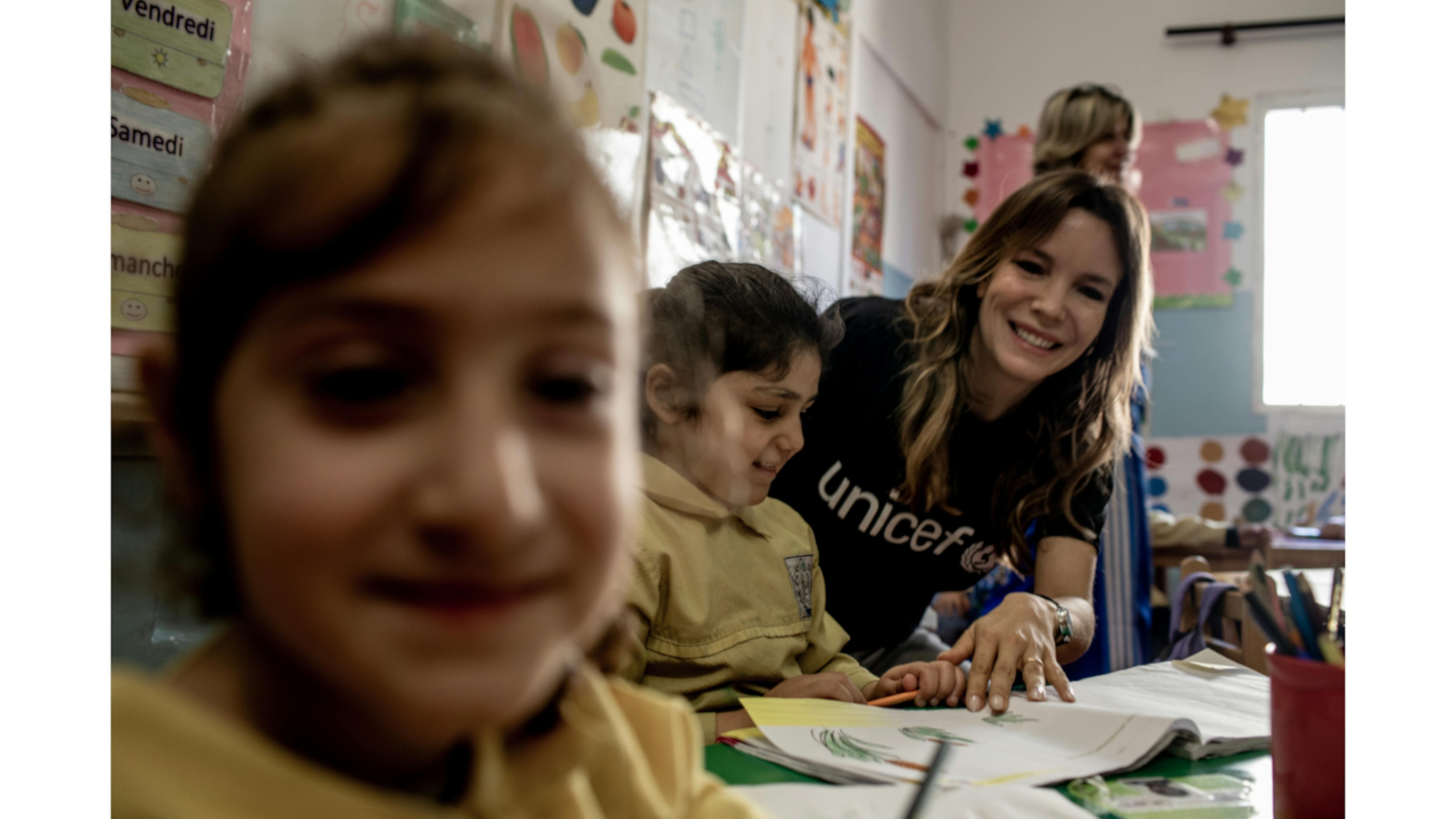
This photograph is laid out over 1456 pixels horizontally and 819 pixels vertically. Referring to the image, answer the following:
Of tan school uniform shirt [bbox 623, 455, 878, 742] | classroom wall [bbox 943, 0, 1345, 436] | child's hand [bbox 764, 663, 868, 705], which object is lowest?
child's hand [bbox 764, 663, 868, 705]

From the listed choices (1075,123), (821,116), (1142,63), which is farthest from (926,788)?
(1142,63)

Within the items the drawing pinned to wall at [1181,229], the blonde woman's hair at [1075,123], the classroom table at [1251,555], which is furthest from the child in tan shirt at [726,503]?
the classroom table at [1251,555]

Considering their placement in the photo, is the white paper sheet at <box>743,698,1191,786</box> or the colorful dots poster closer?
the white paper sheet at <box>743,698,1191,786</box>

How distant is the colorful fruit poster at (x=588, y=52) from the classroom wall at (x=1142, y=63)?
0.75 meters

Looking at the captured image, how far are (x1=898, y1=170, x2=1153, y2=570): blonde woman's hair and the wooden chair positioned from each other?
0.13m

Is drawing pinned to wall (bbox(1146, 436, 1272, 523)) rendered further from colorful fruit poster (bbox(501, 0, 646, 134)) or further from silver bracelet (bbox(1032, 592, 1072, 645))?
colorful fruit poster (bbox(501, 0, 646, 134))

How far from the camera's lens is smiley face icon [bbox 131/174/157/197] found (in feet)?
0.89

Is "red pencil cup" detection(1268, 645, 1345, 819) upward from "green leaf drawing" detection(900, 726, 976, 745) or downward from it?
upward

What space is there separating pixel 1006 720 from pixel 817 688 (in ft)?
0.40

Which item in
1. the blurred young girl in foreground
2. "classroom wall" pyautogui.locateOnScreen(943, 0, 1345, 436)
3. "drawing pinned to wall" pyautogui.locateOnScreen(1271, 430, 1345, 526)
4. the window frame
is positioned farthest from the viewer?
"drawing pinned to wall" pyautogui.locateOnScreen(1271, 430, 1345, 526)

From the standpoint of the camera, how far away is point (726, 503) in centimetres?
41

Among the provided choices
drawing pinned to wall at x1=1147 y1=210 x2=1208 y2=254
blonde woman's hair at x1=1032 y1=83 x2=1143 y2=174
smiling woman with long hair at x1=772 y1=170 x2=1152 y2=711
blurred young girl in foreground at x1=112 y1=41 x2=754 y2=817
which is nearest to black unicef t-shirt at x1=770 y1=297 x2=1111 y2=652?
smiling woman with long hair at x1=772 y1=170 x2=1152 y2=711

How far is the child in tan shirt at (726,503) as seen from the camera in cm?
37
